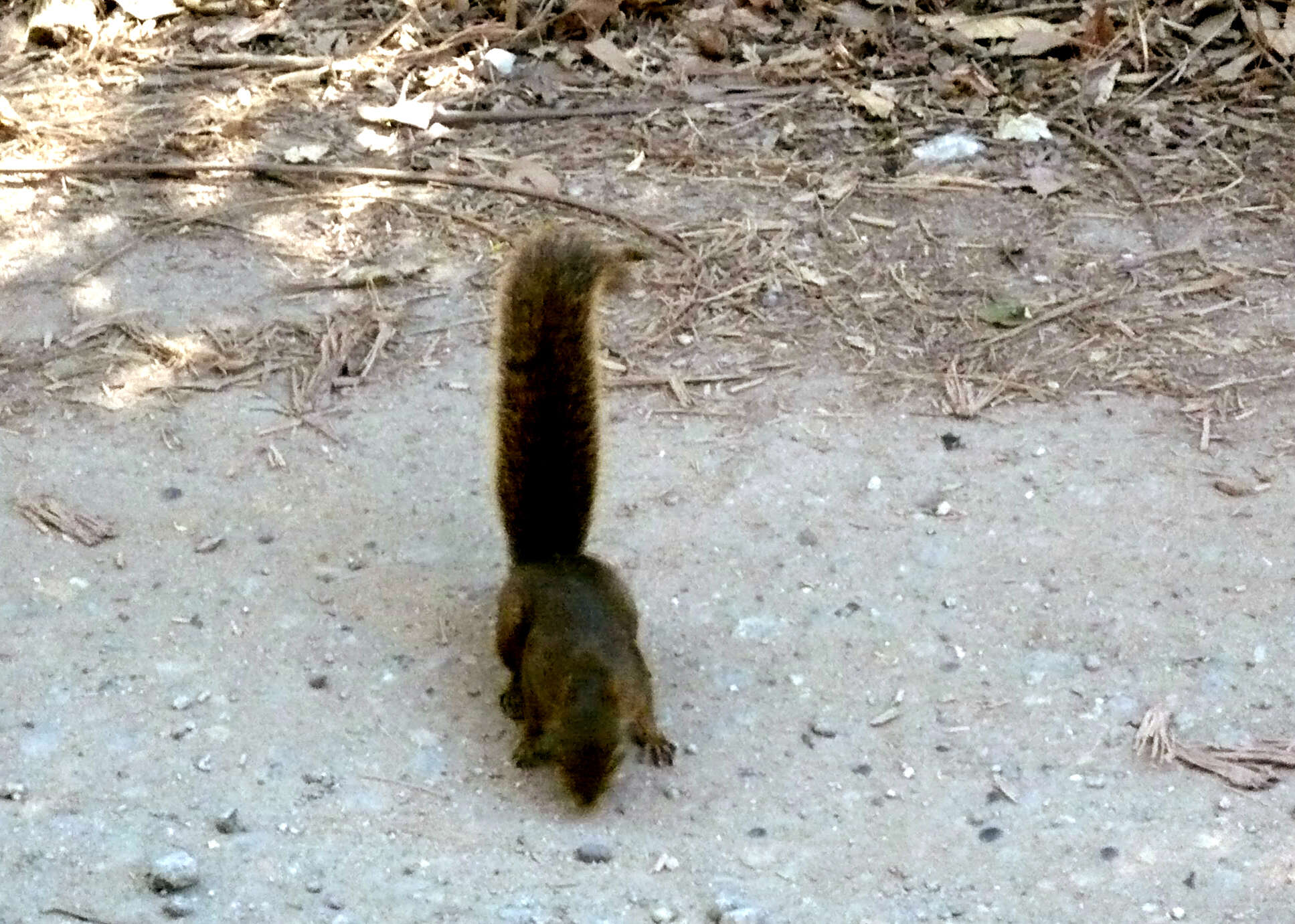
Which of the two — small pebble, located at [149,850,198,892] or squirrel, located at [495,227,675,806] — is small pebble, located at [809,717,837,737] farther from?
small pebble, located at [149,850,198,892]

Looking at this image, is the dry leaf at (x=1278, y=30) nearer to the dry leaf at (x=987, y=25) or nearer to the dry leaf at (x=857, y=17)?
the dry leaf at (x=987, y=25)

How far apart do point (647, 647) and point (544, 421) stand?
0.56m

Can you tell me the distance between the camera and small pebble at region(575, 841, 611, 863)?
10.5 feet

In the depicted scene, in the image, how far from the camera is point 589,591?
11.6ft

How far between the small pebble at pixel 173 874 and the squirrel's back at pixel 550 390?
980 millimetres

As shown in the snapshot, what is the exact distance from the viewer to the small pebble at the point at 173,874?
10.1 feet

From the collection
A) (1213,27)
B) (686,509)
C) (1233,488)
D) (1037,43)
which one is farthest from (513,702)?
(1213,27)

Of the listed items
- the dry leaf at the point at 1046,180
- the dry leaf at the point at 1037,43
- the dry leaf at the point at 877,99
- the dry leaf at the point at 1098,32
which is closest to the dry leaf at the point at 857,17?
the dry leaf at the point at 877,99

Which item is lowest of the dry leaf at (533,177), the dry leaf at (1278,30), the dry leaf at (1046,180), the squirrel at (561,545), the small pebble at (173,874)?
the dry leaf at (1046,180)

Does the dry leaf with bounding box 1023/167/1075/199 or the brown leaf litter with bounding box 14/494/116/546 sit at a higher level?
the brown leaf litter with bounding box 14/494/116/546

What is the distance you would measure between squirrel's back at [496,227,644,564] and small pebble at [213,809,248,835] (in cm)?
83

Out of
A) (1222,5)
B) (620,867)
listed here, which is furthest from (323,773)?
(1222,5)

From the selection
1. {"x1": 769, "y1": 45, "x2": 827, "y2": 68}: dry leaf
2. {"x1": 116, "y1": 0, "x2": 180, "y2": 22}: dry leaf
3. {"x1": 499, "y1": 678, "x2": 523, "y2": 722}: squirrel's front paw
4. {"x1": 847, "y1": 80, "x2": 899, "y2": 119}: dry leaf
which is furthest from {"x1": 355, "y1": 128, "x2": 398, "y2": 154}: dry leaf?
{"x1": 499, "y1": 678, "x2": 523, "y2": 722}: squirrel's front paw

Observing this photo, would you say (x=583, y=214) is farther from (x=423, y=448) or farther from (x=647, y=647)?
(x=647, y=647)
